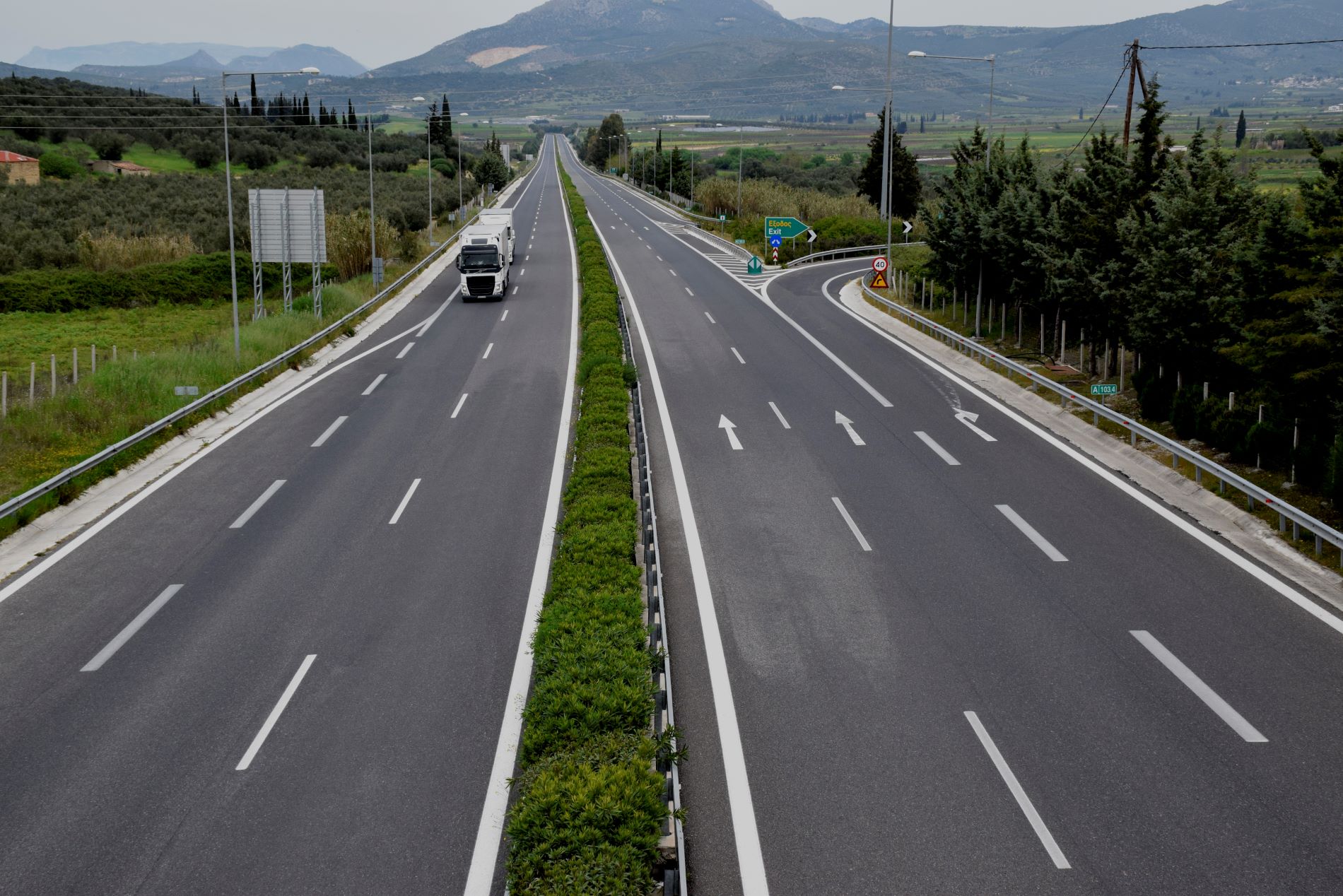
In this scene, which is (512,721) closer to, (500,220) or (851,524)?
(851,524)

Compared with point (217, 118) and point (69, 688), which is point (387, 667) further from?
point (217, 118)

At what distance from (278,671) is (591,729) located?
4734mm

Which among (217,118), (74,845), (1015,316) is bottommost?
(74,845)

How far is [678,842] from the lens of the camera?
30.6ft

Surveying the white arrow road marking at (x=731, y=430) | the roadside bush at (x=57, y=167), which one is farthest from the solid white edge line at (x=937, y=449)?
the roadside bush at (x=57, y=167)

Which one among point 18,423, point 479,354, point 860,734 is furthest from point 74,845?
point 479,354

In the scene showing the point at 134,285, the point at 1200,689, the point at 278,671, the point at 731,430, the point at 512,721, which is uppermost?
the point at 134,285

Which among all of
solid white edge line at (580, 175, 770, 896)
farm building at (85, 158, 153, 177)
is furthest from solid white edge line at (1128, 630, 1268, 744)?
farm building at (85, 158, 153, 177)

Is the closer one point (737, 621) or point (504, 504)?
point (737, 621)

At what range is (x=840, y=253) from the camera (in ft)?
228

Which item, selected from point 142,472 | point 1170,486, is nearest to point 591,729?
point 1170,486

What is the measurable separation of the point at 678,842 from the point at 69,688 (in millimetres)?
8129

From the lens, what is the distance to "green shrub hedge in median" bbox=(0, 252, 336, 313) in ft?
164

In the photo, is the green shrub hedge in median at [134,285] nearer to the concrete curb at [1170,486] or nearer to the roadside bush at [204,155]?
the concrete curb at [1170,486]
